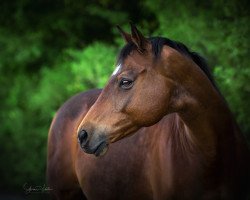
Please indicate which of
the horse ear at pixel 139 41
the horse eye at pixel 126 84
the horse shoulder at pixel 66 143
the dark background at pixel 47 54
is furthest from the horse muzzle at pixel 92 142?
the dark background at pixel 47 54

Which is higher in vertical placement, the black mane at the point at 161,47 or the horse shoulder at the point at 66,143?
the black mane at the point at 161,47

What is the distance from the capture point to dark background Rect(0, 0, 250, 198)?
304 inches

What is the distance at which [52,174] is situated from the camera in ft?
18.6

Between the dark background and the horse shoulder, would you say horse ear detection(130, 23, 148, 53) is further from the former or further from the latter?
the dark background

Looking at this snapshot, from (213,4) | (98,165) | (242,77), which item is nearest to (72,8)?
(213,4)

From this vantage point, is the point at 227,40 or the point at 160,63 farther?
the point at 227,40

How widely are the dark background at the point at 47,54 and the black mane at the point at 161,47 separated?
2.82 m

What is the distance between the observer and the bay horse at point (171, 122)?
12.2 ft

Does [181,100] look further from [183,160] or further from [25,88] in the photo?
[25,88]

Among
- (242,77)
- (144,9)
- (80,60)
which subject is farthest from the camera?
(144,9)

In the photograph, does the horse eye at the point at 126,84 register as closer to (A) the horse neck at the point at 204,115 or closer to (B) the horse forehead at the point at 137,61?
(B) the horse forehead at the point at 137,61

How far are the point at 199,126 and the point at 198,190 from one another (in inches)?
17.3

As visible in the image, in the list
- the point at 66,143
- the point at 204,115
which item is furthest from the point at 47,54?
the point at 204,115

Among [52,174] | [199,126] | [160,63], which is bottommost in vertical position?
[52,174]
